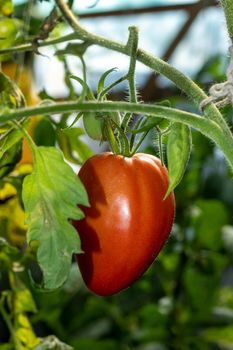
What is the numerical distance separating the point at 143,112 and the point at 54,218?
10cm

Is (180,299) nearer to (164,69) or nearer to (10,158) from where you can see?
(10,158)

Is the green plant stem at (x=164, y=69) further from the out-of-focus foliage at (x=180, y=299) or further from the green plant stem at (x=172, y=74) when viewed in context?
the out-of-focus foliage at (x=180, y=299)

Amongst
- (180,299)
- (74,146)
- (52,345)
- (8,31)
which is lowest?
(180,299)

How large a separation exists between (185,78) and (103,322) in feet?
4.32

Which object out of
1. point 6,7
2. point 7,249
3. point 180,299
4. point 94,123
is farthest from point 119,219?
point 180,299

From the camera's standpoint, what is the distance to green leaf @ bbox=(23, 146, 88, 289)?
52 cm

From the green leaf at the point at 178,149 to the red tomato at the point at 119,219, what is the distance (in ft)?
0.19

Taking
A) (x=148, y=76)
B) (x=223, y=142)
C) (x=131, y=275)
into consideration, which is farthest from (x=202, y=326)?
(x=148, y=76)

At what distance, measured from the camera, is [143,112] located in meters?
0.48

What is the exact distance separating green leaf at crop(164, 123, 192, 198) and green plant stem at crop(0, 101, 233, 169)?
0.03m

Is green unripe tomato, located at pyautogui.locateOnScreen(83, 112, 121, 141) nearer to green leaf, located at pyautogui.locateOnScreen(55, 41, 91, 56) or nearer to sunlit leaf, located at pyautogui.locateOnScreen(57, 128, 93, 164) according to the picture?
green leaf, located at pyautogui.locateOnScreen(55, 41, 91, 56)

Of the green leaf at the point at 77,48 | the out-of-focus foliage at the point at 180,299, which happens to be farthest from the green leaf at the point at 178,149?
the out-of-focus foliage at the point at 180,299

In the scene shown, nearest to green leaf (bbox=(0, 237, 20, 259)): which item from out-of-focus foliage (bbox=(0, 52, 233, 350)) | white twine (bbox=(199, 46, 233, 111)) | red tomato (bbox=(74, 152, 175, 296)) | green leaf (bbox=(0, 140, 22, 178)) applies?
green leaf (bbox=(0, 140, 22, 178))

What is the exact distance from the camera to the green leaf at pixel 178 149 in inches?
20.8
